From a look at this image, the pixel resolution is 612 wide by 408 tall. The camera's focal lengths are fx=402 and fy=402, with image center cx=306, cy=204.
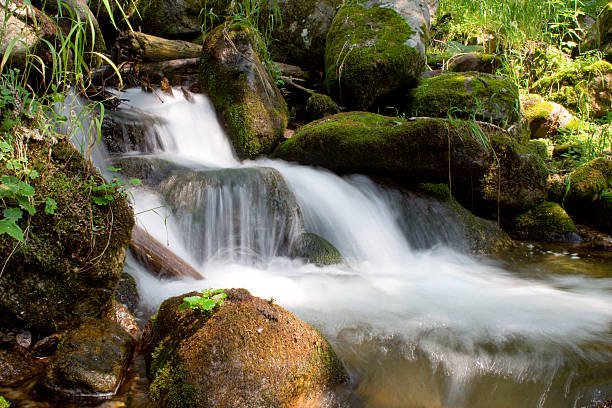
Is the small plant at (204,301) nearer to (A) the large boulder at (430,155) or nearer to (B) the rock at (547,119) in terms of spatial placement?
(A) the large boulder at (430,155)

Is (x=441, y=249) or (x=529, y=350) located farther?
(x=441, y=249)

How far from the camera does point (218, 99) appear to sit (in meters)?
5.82

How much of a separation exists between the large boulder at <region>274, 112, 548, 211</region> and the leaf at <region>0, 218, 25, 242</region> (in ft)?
12.1

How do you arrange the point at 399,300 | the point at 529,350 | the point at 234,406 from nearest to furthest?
the point at 234,406, the point at 529,350, the point at 399,300

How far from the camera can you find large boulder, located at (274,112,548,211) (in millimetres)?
4566

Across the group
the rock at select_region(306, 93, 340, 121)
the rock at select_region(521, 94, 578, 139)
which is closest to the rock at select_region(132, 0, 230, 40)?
the rock at select_region(306, 93, 340, 121)

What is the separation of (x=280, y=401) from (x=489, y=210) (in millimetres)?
4751

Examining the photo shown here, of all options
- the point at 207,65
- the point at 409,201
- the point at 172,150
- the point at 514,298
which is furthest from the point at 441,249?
the point at 207,65

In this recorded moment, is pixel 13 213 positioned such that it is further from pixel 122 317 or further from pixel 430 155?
pixel 430 155

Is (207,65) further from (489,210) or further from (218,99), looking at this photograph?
(489,210)

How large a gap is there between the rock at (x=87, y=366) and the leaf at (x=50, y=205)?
575 millimetres

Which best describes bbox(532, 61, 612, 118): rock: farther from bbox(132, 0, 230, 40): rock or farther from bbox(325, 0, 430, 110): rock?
bbox(132, 0, 230, 40): rock

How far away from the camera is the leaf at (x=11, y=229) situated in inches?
65.8

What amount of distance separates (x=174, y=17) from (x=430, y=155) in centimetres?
702
